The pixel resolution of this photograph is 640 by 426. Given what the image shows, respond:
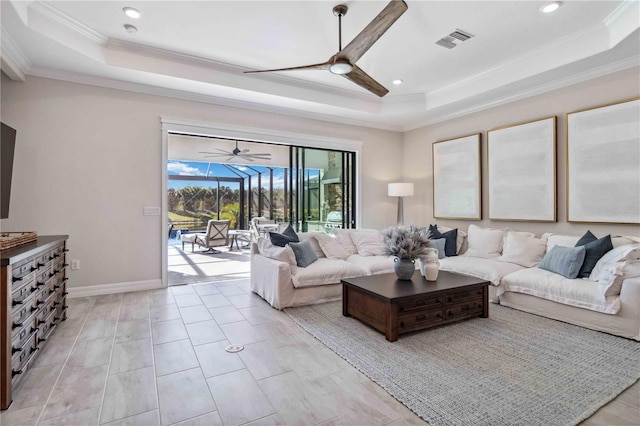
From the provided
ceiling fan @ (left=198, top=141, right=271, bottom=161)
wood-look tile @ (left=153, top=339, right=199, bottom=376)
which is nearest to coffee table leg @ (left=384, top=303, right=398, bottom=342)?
wood-look tile @ (left=153, top=339, right=199, bottom=376)

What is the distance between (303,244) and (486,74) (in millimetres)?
3477

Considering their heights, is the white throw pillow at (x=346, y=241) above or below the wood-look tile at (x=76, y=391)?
above

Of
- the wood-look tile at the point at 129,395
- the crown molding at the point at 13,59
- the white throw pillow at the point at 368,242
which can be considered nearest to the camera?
the wood-look tile at the point at 129,395

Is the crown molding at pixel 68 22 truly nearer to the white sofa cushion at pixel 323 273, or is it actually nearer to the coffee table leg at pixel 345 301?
the white sofa cushion at pixel 323 273

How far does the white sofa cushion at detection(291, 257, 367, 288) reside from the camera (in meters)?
3.80

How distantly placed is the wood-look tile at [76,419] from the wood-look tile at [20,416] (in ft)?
0.27

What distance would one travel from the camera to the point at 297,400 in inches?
77.9

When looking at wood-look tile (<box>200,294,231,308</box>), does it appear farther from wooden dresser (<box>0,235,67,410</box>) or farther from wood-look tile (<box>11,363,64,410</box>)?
wood-look tile (<box>11,363,64,410</box>)

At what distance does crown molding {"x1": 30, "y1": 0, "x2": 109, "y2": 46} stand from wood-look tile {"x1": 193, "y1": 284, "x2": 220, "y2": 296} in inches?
125

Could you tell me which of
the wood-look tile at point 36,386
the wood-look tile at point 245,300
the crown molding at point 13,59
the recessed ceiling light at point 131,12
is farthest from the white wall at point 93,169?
the wood-look tile at point 36,386

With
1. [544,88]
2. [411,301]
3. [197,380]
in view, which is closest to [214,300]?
[197,380]

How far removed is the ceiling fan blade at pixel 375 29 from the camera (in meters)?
2.38

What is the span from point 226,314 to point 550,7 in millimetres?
4413

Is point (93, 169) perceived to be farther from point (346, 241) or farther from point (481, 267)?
point (481, 267)
